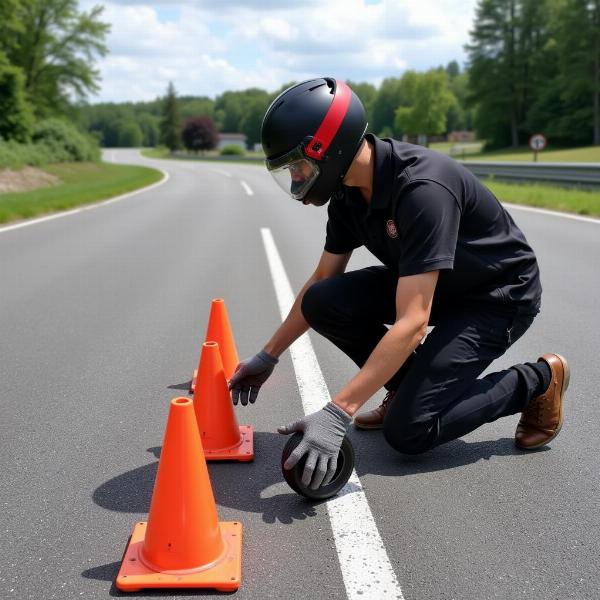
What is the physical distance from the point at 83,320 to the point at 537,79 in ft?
260

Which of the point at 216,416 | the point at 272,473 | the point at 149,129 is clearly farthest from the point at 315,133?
the point at 149,129

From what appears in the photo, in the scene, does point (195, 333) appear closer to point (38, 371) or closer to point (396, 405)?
point (38, 371)

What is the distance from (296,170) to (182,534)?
1648mm

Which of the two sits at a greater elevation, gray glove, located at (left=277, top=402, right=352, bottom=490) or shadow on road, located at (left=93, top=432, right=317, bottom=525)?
gray glove, located at (left=277, top=402, right=352, bottom=490)

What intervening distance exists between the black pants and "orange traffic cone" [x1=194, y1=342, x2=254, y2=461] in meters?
0.58

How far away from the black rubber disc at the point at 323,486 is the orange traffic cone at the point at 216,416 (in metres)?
0.58

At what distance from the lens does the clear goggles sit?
311 centimetres

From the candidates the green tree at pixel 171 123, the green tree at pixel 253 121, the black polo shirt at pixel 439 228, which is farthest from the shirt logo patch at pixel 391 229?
the green tree at pixel 253 121

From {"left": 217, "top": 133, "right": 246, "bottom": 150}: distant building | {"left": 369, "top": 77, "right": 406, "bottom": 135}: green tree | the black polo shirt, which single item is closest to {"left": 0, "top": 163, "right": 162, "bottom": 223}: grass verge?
the black polo shirt

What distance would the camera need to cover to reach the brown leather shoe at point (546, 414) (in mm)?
3527

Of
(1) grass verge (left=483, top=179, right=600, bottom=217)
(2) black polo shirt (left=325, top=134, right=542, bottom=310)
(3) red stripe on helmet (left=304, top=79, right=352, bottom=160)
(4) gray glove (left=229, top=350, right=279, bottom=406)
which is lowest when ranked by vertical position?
(1) grass verge (left=483, top=179, right=600, bottom=217)

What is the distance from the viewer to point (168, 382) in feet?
15.2

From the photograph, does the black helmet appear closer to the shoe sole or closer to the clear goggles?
the clear goggles

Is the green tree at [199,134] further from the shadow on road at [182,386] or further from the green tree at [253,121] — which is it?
the shadow on road at [182,386]
